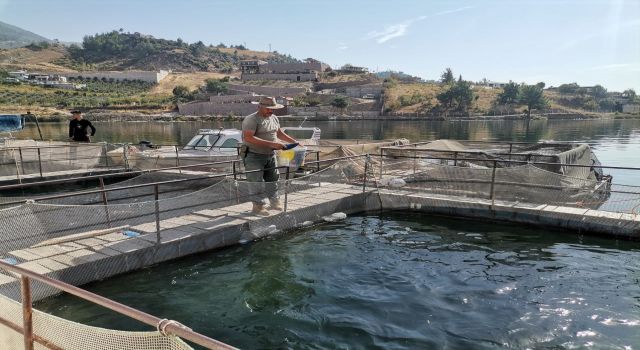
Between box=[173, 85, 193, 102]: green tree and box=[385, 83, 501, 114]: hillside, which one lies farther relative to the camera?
box=[173, 85, 193, 102]: green tree

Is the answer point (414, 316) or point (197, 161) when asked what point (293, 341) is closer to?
point (414, 316)

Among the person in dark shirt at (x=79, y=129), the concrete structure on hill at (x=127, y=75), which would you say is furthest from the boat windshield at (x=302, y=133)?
the concrete structure on hill at (x=127, y=75)

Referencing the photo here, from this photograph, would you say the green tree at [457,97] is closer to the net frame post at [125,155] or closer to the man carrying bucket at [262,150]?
the net frame post at [125,155]

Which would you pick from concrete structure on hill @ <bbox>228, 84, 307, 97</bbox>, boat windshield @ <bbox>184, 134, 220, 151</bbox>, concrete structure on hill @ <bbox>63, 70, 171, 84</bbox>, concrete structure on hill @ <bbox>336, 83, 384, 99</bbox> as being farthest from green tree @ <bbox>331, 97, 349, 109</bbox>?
boat windshield @ <bbox>184, 134, 220, 151</bbox>

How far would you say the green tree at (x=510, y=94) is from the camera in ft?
518

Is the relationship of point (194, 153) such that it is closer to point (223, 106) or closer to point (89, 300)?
point (89, 300)

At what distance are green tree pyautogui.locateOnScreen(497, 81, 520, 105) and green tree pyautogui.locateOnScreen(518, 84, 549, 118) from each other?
1.73 m

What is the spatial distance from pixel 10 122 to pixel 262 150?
742 inches

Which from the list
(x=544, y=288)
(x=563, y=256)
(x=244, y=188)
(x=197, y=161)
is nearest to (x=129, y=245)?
(x=244, y=188)

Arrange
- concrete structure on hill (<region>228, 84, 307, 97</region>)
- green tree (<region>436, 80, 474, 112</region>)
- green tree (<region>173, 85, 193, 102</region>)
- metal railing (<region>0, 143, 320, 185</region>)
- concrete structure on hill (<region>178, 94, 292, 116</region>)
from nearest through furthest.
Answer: metal railing (<region>0, 143, 320, 185</region>) < concrete structure on hill (<region>178, 94, 292, 116</region>) < green tree (<region>436, 80, 474, 112</region>) < green tree (<region>173, 85, 193, 102</region>) < concrete structure on hill (<region>228, 84, 307, 97</region>)

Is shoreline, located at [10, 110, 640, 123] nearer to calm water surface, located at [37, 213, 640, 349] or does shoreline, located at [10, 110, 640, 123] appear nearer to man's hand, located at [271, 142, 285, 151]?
man's hand, located at [271, 142, 285, 151]

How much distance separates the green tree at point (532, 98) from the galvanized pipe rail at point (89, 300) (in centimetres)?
16737

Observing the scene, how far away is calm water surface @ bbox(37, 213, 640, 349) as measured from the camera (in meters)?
5.91

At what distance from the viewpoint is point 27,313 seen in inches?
133
